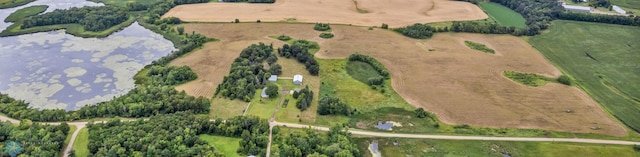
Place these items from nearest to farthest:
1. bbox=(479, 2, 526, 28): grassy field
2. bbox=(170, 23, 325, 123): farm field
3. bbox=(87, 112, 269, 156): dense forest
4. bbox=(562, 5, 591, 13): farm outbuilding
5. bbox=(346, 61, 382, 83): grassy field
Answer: bbox=(87, 112, 269, 156): dense forest → bbox=(170, 23, 325, 123): farm field → bbox=(346, 61, 382, 83): grassy field → bbox=(479, 2, 526, 28): grassy field → bbox=(562, 5, 591, 13): farm outbuilding

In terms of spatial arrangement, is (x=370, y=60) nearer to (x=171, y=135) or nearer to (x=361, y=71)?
(x=361, y=71)

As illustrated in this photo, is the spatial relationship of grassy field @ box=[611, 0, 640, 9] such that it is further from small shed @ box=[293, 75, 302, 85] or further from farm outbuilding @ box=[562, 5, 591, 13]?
small shed @ box=[293, 75, 302, 85]

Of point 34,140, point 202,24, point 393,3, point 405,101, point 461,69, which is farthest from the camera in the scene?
point 393,3

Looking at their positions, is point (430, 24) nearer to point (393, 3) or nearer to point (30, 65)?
point (393, 3)

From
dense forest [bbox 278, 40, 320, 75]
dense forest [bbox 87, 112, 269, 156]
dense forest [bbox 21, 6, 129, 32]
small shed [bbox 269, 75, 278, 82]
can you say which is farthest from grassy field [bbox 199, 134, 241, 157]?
dense forest [bbox 21, 6, 129, 32]

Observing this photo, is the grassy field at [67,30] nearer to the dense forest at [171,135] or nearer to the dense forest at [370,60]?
the dense forest at [171,135]

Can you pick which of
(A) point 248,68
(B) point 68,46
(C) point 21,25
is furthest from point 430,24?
(C) point 21,25
